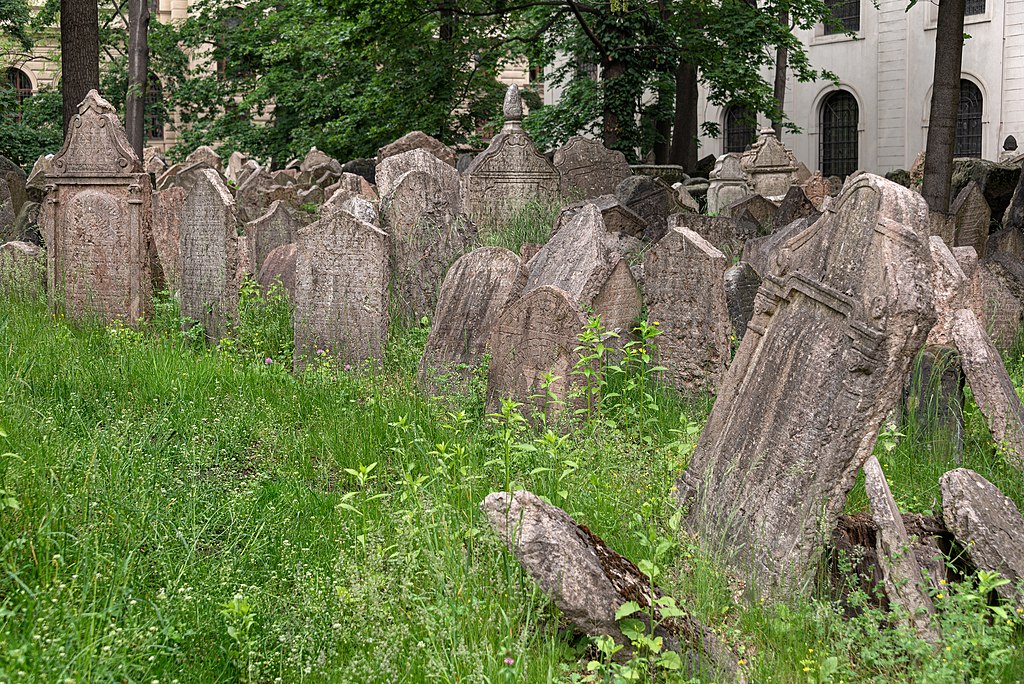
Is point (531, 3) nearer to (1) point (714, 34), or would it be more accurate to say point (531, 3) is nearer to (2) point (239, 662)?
(1) point (714, 34)

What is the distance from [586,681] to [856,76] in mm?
34797

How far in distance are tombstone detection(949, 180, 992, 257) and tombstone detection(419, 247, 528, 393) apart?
7.13 metres

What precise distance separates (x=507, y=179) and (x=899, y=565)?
9.65 metres

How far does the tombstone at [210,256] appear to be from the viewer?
9.10 metres

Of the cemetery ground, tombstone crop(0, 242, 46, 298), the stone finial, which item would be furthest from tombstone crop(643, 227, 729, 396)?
the stone finial

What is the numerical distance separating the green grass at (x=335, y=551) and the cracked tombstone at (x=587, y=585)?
11 cm

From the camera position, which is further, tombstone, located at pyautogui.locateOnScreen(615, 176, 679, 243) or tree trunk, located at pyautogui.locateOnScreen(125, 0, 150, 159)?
tree trunk, located at pyautogui.locateOnScreen(125, 0, 150, 159)

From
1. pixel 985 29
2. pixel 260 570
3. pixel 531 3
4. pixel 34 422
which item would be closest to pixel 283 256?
pixel 34 422

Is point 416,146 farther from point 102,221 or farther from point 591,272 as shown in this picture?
point 591,272

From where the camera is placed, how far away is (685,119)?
2205 centimetres

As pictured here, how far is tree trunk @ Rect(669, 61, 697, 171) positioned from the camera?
70.1 ft

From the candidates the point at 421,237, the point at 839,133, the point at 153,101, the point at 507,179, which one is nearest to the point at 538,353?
the point at 421,237

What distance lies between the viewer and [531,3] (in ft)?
57.9

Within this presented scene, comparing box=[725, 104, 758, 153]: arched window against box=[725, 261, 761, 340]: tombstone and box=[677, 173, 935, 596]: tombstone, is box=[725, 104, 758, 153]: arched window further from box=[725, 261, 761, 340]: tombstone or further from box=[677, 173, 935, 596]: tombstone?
box=[677, 173, 935, 596]: tombstone
